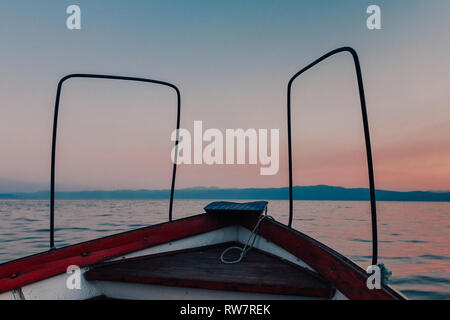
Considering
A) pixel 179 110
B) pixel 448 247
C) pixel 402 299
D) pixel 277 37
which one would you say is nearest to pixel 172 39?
pixel 277 37

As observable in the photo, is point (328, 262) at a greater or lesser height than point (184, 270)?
greater

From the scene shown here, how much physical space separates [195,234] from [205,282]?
96cm

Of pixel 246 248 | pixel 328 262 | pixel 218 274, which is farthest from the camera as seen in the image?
pixel 246 248

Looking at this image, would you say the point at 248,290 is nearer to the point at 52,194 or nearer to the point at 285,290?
the point at 285,290

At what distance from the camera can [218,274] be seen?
1.71m

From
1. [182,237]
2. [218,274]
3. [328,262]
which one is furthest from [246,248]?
[328,262]

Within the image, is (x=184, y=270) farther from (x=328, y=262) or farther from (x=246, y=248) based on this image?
(x=328, y=262)

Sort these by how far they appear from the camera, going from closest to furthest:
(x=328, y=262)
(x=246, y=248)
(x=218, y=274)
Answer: (x=328, y=262) < (x=218, y=274) < (x=246, y=248)

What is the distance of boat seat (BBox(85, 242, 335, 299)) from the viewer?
1486 millimetres

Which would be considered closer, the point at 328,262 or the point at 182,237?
the point at 328,262

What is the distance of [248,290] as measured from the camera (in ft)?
4.94

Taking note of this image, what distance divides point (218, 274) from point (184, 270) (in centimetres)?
24

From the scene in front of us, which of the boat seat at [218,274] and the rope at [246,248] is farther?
the rope at [246,248]

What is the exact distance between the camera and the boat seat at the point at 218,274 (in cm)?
149
